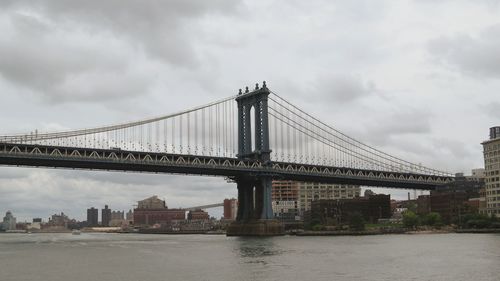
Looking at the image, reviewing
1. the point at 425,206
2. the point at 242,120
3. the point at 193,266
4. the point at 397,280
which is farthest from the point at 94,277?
the point at 425,206

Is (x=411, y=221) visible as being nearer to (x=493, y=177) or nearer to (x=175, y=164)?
(x=493, y=177)

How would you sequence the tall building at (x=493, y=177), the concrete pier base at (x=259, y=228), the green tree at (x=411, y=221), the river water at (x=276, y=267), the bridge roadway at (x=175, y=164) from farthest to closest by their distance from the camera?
the tall building at (x=493, y=177)
the green tree at (x=411, y=221)
the concrete pier base at (x=259, y=228)
the bridge roadway at (x=175, y=164)
the river water at (x=276, y=267)

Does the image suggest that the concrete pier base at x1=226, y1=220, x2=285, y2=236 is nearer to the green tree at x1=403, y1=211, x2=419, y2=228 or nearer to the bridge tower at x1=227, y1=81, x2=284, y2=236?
the bridge tower at x1=227, y1=81, x2=284, y2=236

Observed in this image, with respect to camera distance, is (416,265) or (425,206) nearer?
(416,265)

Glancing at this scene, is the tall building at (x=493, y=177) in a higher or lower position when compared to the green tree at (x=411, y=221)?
higher

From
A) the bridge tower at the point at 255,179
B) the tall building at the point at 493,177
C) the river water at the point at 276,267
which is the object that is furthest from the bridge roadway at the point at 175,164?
the river water at the point at 276,267

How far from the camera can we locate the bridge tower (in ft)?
397

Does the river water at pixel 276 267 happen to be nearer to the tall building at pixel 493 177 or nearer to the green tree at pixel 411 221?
the green tree at pixel 411 221

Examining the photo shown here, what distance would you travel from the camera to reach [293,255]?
63.9m

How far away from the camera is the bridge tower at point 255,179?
121000 millimetres

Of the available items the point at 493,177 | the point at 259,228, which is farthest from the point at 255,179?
the point at 493,177

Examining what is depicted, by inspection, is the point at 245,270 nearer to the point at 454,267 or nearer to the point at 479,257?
the point at 454,267

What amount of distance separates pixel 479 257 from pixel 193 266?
1007 inches

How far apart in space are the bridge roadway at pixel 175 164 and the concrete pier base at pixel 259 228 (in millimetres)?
9217
